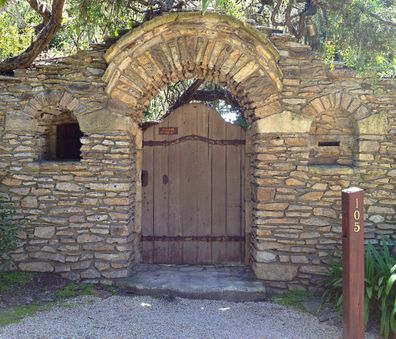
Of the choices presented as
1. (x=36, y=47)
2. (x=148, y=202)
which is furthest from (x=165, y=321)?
(x=36, y=47)

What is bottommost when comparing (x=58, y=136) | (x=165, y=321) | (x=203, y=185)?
(x=165, y=321)

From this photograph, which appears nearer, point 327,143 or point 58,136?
point 327,143

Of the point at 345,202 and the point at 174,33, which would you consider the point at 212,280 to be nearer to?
the point at 345,202

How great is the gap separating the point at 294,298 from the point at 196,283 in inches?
43.3

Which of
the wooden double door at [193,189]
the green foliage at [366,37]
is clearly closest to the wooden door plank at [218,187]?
the wooden double door at [193,189]

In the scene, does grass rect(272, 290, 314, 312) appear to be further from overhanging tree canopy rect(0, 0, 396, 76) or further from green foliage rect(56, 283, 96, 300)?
overhanging tree canopy rect(0, 0, 396, 76)

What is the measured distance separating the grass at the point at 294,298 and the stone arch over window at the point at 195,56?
2.04m

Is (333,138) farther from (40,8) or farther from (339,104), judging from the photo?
(40,8)

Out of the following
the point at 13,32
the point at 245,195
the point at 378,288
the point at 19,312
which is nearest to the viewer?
the point at 378,288

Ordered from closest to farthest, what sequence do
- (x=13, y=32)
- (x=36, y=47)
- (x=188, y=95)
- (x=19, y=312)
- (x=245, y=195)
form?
(x=19, y=312) → (x=36, y=47) → (x=245, y=195) → (x=13, y=32) → (x=188, y=95)

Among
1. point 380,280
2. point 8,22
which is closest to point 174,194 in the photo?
point 380,280

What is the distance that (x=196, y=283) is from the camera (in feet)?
15.3

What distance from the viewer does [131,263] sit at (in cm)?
488

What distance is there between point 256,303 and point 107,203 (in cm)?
199
